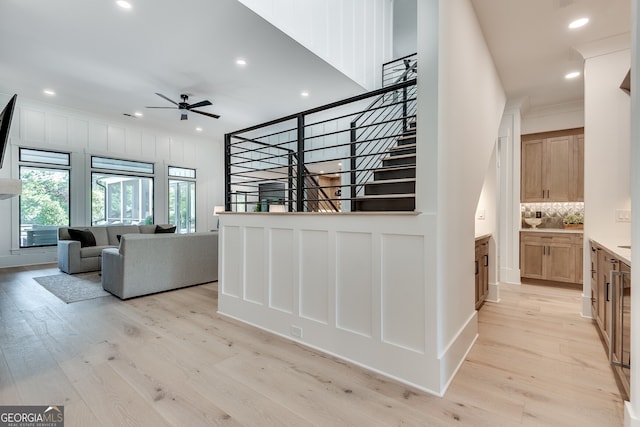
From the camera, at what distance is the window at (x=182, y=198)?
8719mm

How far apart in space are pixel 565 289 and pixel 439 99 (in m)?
4.27

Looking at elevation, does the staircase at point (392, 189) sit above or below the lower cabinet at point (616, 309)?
above

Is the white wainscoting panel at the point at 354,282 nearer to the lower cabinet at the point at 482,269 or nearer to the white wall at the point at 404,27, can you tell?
the lower cabinet at the point at 482,269

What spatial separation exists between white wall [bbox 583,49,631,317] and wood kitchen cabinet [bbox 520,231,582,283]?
127 cm

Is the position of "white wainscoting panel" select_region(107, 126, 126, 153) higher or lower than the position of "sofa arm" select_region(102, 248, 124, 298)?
higher

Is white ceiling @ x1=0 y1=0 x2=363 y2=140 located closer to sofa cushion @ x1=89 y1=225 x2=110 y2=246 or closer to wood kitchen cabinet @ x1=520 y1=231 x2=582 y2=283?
sofa cushion @ x1=89 y1=225 x2=110 y2=246

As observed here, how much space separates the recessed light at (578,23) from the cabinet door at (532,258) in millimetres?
3008

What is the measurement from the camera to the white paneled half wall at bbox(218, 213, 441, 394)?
190cm

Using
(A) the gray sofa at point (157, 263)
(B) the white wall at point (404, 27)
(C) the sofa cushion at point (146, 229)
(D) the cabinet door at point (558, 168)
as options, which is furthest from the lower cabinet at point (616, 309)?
(C) the sofa cushion at point (146, 229)

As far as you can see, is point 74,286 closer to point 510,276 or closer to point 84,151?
point 84,151

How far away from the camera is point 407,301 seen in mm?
1950

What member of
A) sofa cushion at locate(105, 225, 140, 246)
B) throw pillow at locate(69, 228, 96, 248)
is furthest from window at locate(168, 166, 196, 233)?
throw pillow at locate(69, 228, 96, 248)

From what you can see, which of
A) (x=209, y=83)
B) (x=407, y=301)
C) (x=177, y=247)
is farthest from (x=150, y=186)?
(x=407, y=301)

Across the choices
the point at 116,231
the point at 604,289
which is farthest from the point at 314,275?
the point at 116,231
